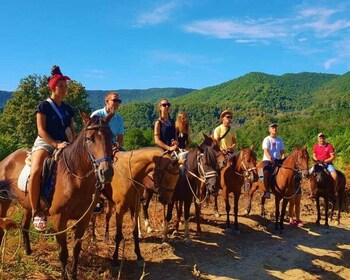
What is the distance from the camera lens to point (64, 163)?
5.13 meters

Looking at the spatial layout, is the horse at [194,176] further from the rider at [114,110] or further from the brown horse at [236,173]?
the rider at [114,110]

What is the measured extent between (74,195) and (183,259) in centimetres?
299

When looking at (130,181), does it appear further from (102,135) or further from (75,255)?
(102,135)

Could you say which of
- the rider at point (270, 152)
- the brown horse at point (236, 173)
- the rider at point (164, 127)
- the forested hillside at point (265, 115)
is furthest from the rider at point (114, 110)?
the forested hillside at point (265, 115)

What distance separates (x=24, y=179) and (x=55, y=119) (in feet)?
3.18

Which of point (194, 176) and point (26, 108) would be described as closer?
point (194, 176)

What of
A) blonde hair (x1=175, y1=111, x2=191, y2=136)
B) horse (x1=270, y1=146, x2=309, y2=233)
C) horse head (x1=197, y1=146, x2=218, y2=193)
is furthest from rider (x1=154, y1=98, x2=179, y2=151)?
horse (x1=270, y1=146, x2=309, y2=233)

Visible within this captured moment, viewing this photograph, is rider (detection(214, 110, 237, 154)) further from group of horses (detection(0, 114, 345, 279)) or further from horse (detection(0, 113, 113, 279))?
Answer: horse (detection(0, 113, 113, 279))

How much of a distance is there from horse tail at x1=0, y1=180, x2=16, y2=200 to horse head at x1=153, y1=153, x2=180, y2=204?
2342mm

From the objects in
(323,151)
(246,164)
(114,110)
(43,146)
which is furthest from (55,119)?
(323,151)

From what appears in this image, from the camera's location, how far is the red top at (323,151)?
1142 centimetres

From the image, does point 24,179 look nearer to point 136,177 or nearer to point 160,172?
point 136,177

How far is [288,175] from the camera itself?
9.92 metres

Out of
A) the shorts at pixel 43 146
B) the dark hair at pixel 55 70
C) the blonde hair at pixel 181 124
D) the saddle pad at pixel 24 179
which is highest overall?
the dark hair at pixel 55 70
